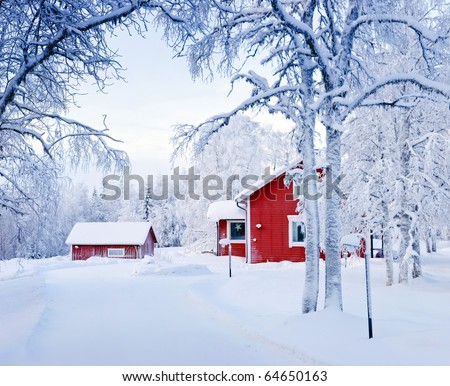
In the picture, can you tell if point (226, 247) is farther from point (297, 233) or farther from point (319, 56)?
point (319, 56)

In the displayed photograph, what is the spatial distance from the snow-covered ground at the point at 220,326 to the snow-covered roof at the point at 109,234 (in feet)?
73.7

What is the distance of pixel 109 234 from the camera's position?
38.8 meters

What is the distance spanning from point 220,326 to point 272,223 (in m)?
17.5

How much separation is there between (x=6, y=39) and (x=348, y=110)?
613cm

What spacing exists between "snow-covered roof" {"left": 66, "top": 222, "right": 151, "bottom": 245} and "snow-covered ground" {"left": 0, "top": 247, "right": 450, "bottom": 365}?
2246 cm

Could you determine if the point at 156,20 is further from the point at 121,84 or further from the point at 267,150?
the point at 267,150

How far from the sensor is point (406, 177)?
50.1 feet

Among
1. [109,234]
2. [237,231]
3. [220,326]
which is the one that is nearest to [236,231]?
[237,231]

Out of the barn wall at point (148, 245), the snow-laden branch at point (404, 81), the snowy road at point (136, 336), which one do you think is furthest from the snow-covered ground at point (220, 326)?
the barn wall at point (148, 245)

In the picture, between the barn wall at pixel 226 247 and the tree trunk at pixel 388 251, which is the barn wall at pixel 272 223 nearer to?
the barn wall at pixel 226 247

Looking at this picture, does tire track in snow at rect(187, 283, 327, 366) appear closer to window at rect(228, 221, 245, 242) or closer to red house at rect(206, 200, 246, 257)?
red house at rect(206, 200, 246, 257)

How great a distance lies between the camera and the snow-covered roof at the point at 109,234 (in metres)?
38.0
